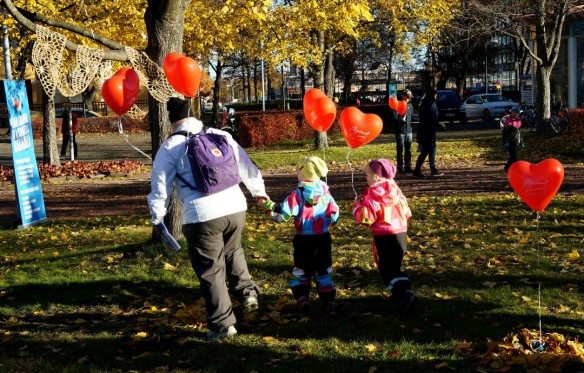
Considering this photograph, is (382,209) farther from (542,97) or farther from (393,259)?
(542,97)

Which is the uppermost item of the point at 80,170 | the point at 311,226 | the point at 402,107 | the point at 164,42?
the point at 164,42

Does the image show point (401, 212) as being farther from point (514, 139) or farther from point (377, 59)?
point (377, 59)

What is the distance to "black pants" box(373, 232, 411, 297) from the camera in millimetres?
5930

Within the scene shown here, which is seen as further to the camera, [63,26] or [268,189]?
[268,189]

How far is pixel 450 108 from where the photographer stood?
35.8 m

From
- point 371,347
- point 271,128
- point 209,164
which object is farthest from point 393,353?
point 271,128

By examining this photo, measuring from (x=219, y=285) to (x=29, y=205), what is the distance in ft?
22.9

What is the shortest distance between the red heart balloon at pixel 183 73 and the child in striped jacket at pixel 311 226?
145cm

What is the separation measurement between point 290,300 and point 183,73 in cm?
233

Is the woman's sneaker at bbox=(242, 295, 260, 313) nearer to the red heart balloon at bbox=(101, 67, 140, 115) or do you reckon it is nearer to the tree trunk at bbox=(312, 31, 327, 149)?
the red heart balloon at bbox=(101, 67, 140, 115)

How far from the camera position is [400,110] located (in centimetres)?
1451

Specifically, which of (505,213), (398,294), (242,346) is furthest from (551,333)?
(505,213)

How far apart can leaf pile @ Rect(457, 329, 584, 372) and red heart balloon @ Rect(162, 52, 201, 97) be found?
11.3ft

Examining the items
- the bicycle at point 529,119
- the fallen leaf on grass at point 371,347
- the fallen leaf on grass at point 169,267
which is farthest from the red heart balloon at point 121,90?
the bicycle at point 529,119
